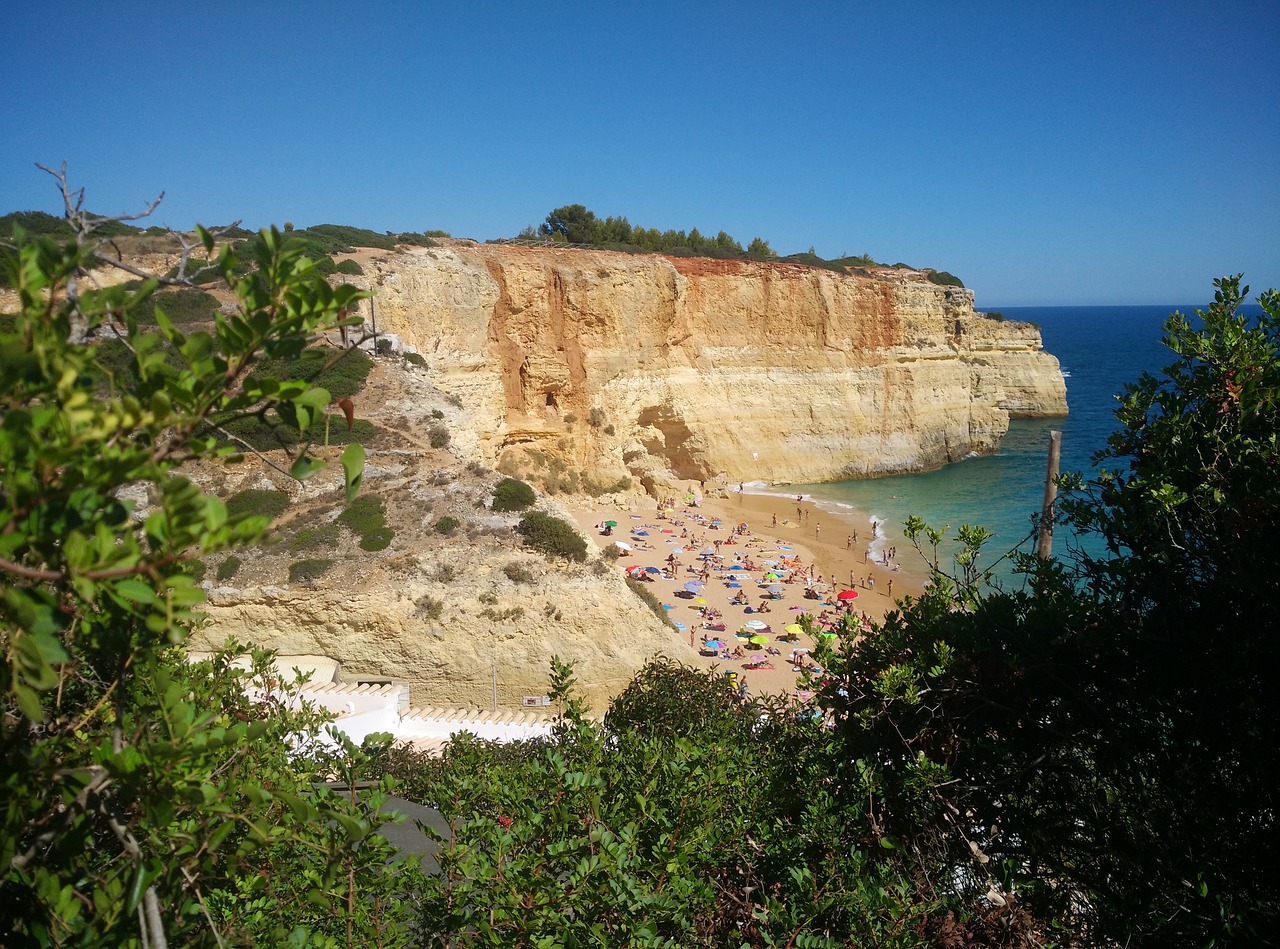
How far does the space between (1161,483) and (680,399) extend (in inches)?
1191

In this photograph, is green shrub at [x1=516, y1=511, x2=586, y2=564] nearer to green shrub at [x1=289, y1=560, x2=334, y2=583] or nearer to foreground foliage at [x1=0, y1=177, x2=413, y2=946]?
green shrub at [x1=289, y1=560, x2=334, y2=583]

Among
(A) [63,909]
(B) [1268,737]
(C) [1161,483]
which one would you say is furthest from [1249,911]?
(A) [63,909]

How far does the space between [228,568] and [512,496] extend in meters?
5.83

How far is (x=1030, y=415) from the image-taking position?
51562 mm

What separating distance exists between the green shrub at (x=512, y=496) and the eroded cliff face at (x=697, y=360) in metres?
8.50

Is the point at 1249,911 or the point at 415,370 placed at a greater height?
the point at 415,370

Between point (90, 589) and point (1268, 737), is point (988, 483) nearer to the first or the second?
point (1268, 737)

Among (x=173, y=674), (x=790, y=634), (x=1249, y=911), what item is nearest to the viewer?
(x=1249, y=911)

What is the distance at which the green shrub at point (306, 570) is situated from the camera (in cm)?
1466

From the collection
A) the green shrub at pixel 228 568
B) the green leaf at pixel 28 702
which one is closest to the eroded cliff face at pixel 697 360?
the green shrub at pixel 228 568

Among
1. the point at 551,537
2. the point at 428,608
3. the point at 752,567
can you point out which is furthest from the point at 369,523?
the point at 752,567

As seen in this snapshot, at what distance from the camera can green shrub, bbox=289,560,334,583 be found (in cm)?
1466

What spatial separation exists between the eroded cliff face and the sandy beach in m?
3.04

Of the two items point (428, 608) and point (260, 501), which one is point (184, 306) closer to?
point (260, 501)
